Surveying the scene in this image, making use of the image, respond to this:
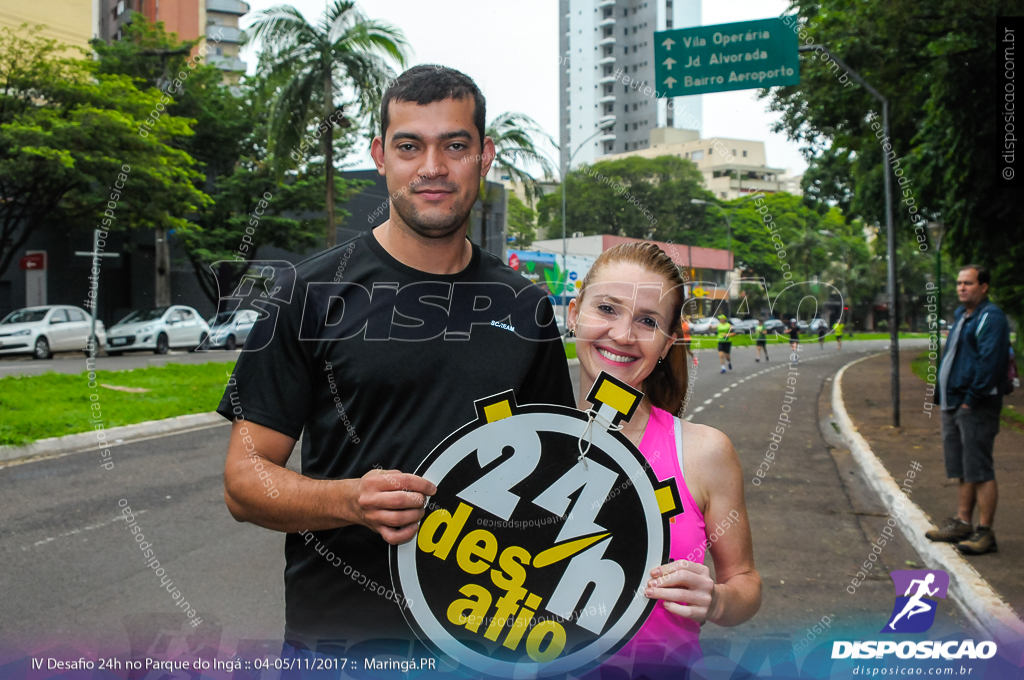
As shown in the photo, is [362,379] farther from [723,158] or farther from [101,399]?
[101,399]

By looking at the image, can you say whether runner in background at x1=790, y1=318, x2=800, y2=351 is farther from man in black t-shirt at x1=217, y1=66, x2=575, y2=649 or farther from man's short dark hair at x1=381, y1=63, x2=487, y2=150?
man's short dark hair at x1=381, y1=63, x2=487, y2=150

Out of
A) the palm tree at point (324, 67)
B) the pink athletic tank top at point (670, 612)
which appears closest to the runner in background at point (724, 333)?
the pink athletic tank top at point (670, 612)

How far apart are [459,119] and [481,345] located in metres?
0.41

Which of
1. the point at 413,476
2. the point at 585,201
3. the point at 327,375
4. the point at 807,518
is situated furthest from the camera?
the point at 807,518

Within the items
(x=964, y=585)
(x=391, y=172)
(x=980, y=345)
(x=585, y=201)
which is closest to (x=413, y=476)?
(x=391, y=172)

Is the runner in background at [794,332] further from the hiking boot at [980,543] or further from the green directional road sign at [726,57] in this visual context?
the hiking boot at [980,543]

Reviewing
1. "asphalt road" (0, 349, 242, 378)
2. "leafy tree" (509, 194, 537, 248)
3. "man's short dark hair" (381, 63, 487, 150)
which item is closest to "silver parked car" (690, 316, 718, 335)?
"man's short dark hair" (381, 63, 487, 150)

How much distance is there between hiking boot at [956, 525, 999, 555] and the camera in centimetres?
470

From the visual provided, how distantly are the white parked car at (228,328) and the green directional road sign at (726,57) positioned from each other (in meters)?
1.76

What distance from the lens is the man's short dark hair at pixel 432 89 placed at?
1.43 metres

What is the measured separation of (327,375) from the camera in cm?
144

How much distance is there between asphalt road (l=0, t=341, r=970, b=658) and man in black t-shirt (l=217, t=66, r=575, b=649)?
355mm

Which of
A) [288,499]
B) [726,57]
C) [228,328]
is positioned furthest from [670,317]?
[726,57]

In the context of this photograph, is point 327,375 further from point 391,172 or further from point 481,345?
point 391,172
